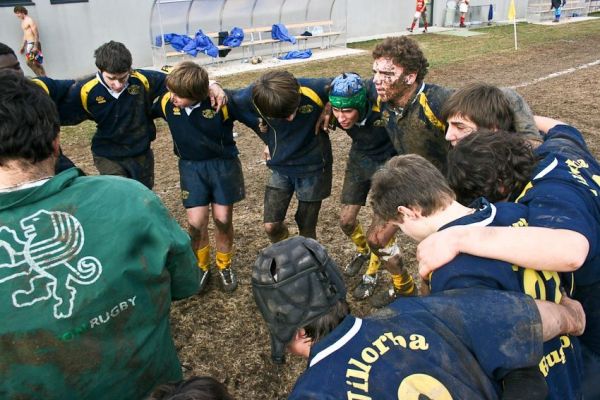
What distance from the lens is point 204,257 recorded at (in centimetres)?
468

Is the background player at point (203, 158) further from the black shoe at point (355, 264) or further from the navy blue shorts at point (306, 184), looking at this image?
the black shoe at point (355, 264)

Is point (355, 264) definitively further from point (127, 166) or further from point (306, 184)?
point (127, 166)

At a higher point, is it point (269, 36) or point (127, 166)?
point (269, 36)

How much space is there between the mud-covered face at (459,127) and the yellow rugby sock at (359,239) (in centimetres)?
183

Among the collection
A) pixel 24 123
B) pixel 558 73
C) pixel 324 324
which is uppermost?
pixel 24 123

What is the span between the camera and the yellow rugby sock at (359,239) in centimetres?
471

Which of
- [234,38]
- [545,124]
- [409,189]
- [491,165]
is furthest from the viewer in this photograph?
[234,38]

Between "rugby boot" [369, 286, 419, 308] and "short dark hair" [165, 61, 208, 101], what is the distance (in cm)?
230

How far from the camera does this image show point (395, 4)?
77.2ft

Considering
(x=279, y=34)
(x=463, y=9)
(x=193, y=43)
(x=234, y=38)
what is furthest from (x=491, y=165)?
(x=463, y=9)

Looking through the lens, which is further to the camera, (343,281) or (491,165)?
(491,165)

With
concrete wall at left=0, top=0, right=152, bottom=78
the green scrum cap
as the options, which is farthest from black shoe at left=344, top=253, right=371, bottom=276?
concrete wall at left=0, top=0, right=152, bottom=78

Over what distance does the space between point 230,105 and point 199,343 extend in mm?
2004

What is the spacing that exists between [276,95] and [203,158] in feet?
3.17
